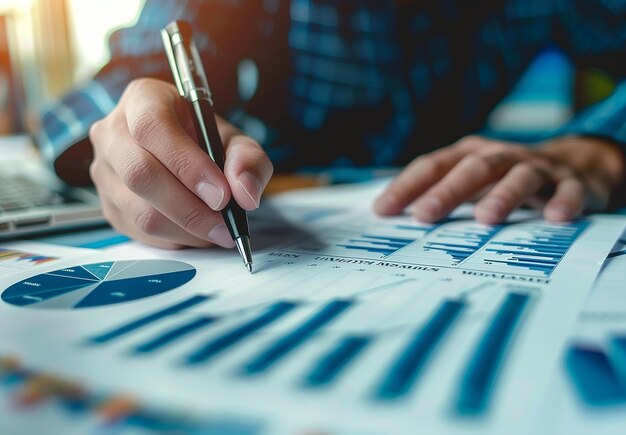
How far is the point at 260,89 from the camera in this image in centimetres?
84

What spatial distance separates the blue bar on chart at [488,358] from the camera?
0.17 meters

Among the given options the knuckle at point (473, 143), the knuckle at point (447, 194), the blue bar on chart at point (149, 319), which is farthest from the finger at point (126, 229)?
the knuckle at point (473, 143)

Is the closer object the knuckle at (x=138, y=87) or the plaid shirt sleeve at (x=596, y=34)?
the knuckle at (x=138, y=87)

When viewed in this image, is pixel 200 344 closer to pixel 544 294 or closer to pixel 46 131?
pixel 544 294

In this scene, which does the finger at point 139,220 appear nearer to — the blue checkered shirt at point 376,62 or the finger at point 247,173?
the finger at point 247,173

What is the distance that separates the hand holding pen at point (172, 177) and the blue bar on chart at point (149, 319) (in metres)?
0.07

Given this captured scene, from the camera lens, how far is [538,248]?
1.15 feet

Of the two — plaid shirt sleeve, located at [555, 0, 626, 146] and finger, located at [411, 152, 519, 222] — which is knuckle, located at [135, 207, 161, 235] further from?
plaid shirt sleeve, located at [555, 0, 626, 146]

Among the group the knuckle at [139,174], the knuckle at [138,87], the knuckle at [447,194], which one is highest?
the knuckle at [138,87]

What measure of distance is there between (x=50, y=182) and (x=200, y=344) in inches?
19.2

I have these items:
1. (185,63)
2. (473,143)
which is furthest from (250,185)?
(473,143)

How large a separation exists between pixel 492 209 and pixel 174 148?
0.25 m

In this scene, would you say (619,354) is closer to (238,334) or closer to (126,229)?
(238,334)

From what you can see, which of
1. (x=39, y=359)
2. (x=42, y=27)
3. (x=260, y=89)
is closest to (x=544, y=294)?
(x=39, y=359)
